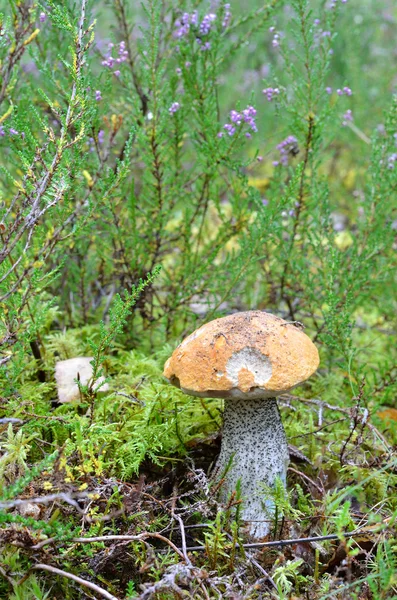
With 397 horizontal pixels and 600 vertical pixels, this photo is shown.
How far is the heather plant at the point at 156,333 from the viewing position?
1.46m

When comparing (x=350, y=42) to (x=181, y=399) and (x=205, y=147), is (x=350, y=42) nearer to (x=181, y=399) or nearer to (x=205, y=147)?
(x=205, y=147)

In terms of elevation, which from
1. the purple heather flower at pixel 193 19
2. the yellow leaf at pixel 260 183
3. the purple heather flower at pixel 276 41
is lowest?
the yellow leaf at pixel 260 183

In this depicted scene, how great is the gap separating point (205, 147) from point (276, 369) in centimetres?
109

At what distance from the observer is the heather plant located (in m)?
1.46

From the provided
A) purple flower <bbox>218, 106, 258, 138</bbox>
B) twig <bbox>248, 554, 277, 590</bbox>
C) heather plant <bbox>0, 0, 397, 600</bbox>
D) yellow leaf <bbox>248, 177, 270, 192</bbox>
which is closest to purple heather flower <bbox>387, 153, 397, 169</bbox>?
heather plant <bbox>0, 0, 397, 600</bbox>

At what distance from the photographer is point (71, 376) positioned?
2.12 metres

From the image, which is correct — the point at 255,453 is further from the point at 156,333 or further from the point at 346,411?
the point at 156,333

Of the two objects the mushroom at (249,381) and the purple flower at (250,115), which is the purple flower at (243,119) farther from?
the mushroom at (249,381)

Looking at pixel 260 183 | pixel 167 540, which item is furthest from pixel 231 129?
pixel 260 183

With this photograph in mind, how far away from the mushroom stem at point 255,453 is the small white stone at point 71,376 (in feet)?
1.92

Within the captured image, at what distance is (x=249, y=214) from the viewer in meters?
2.48

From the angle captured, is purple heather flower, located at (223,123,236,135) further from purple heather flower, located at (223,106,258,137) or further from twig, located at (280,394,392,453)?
twig, located at (280,394,392,453)

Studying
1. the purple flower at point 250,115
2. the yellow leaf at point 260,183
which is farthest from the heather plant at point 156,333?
the yellow leaf at point 260,183

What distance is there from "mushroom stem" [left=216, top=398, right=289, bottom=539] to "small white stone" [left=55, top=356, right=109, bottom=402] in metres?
0.58
